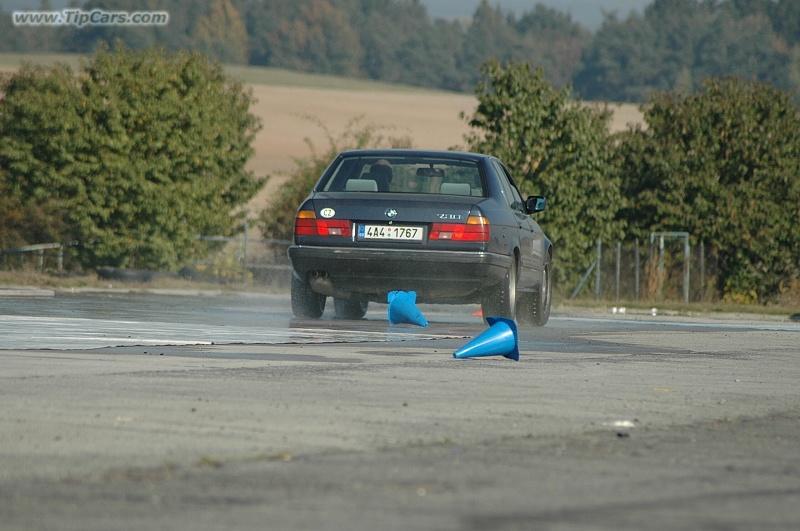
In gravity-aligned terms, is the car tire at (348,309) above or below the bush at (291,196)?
below

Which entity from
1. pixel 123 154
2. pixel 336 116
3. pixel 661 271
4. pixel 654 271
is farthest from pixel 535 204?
pixel 336 116

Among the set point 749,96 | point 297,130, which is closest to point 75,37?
point 297,130

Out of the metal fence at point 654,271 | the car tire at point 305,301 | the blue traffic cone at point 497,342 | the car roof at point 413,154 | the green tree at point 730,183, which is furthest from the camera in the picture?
the green tree at point 730,183

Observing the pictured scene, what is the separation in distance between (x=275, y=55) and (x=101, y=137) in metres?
164

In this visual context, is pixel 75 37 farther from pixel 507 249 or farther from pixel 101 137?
pixel 507 249

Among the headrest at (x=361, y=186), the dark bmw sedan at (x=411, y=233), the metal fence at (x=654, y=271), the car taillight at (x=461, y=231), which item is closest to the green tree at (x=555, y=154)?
the metal fence at (x=654, y=271)

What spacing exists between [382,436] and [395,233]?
26.2 ft

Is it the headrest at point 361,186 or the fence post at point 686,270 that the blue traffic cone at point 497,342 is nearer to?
the headrest at point 361,186

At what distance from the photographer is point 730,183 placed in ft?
121

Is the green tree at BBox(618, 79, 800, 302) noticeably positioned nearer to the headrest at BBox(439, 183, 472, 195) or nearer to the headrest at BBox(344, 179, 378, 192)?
the headrest at BBox(439, 183, 472, 195)

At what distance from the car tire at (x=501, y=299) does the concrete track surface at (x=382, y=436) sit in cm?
227

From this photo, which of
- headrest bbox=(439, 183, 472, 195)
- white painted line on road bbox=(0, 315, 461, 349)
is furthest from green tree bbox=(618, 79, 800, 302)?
white painted line on road bbox=(0, 315, 461, 349)

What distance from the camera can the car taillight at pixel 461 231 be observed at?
1523cm

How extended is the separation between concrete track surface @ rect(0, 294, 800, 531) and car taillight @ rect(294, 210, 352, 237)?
2189 millimetres
